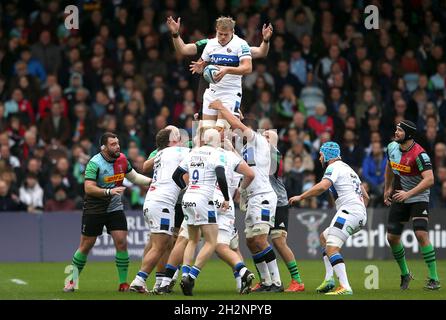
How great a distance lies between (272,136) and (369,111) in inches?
370

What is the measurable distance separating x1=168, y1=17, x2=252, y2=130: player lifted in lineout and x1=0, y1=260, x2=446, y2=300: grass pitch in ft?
9.04

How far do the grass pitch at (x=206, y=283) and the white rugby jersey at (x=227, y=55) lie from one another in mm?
3159

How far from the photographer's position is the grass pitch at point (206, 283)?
53.9ft

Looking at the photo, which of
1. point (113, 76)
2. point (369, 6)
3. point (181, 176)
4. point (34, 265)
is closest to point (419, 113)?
point (369, 6)

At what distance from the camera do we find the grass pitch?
16438 millimetres

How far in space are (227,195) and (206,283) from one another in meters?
3.05

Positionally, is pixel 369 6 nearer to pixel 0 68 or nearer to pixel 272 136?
pixel 0 68

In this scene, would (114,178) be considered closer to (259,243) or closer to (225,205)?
(225,205)

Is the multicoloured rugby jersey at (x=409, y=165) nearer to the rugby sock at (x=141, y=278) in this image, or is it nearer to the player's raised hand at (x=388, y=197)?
the player's raised hand at (x=388, y=197)

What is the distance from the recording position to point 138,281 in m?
17.2

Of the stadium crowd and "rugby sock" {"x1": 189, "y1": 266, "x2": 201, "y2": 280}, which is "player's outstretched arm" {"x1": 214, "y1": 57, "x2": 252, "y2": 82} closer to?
"rugby sock" {"x1": 189, "y1": 266, "x2": 201, "y2": 280}

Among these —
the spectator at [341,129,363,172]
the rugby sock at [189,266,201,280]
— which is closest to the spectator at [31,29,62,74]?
the spectator at [341,129,363,172]

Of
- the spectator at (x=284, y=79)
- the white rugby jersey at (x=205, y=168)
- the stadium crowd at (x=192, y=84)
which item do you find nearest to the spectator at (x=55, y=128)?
the stadium crowd at (x=192, y=84)

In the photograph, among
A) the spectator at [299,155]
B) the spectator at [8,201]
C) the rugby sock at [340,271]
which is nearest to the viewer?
the rugby sock at [340,271]
